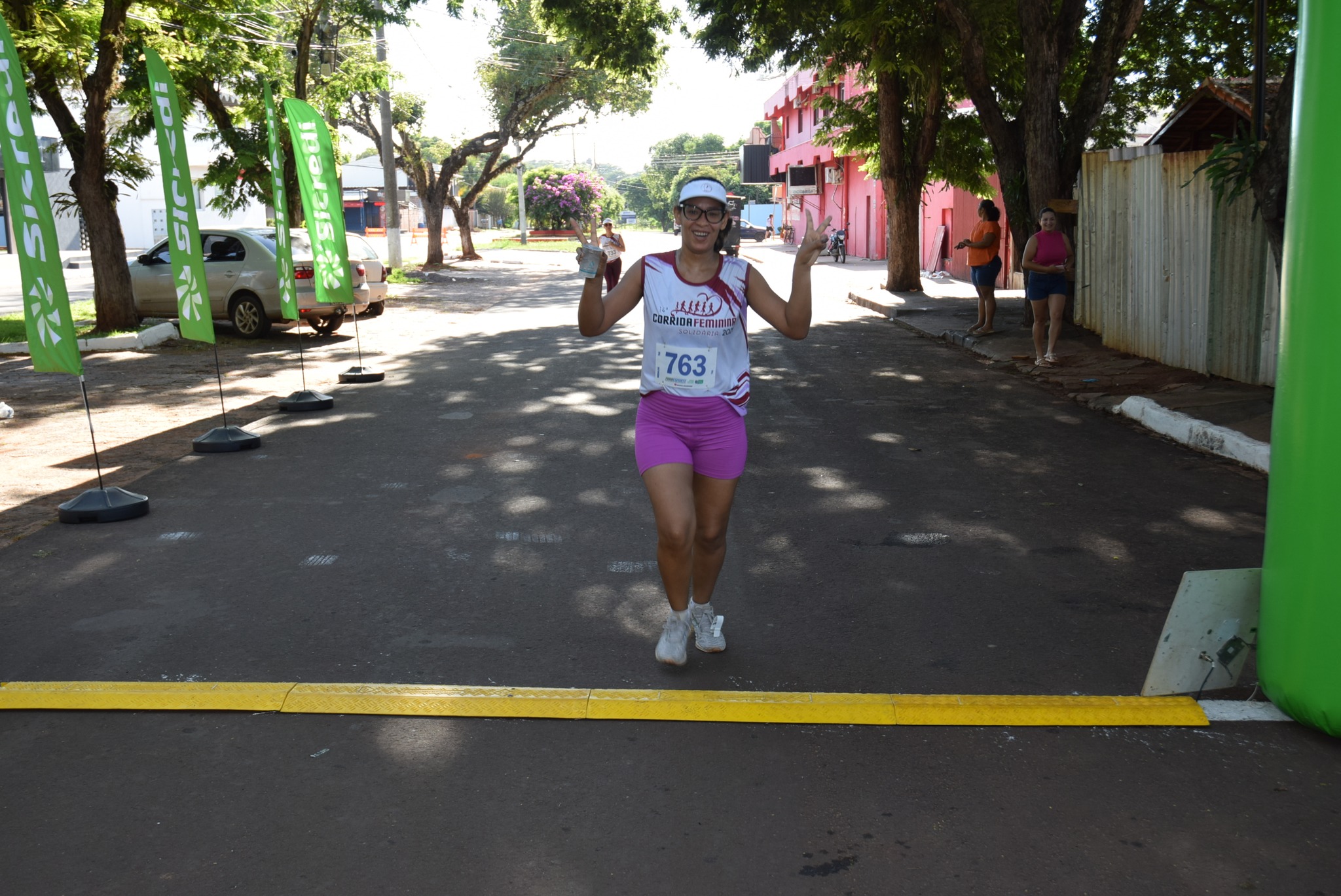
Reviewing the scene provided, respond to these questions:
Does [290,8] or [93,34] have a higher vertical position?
[290,8]

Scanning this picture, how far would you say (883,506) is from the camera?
7.06 metres

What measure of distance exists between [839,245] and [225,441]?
35634 millimetres

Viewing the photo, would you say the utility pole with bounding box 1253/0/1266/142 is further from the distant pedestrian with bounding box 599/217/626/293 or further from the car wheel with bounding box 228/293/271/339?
the car wheel with bounding box 228/293/271/339

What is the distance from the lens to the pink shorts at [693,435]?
14.2 feet

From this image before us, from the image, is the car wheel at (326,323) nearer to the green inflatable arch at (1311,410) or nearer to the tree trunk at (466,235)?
the green inflatable arch at (1311,410)

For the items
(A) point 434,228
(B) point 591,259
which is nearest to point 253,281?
(B) point 591,259

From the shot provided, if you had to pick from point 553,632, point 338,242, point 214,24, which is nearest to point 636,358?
point 338,242

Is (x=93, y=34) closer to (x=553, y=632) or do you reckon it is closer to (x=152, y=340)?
(x=152, y=340)

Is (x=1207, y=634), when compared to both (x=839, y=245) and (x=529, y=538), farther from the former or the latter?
(x=839, y=245)

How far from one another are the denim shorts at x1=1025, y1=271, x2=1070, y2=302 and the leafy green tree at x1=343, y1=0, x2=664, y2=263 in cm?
2612

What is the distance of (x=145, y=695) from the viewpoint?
14.0 feet

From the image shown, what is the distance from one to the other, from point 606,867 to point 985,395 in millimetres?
9176

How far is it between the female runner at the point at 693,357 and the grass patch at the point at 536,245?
4975 centimetres

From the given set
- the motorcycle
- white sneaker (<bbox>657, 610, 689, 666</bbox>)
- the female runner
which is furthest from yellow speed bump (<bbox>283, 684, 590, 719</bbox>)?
the motorcycle
